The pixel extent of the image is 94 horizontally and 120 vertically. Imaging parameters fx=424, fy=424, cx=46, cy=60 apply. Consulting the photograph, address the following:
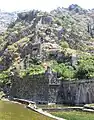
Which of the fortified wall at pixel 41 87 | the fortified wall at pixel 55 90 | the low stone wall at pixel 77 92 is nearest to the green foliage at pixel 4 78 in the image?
the fortified wall at pixel 41 87

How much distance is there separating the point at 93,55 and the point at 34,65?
1152 inches

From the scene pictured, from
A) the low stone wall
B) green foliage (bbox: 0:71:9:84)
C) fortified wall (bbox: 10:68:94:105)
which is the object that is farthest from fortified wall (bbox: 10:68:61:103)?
green foliage (bbox: 0:71:9:84)

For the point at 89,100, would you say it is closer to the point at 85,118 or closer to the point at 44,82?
the point at 44,82

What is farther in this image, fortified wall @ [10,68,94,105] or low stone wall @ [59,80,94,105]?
fortified wall @ [10,68,94,105]

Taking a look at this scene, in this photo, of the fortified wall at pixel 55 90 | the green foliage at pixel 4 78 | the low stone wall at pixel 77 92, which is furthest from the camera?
the green foliage at pixel 4 78

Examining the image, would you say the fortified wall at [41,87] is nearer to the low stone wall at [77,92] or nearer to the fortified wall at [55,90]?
the fortified wall at [55,90]

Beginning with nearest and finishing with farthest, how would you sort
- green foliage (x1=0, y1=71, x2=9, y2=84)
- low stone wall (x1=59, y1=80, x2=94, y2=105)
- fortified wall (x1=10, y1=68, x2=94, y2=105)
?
low stone wall (x1=59, y1=80, x2=94, y2=105) → fortified wall (x1=10, y1=68, x2=94, y2=105) → green foliage (x1=0, y1=71, x2=9, y2=84)

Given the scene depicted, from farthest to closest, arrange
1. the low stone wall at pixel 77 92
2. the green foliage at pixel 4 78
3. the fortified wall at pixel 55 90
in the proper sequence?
the green foliage at pixel 4 78 < the fortified wall at pixel 55 90 < the low stone wall at pixel 77 92

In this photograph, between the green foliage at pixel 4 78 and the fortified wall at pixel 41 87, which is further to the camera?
the green foliage at pixel 4 78

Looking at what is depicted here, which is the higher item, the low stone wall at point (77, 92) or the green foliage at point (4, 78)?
the green foliage at point (4, 78)

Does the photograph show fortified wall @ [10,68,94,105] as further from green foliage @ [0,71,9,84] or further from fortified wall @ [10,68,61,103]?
green foliage @ [0,71,9,84]

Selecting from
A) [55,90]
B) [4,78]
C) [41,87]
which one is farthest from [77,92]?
[4,78]

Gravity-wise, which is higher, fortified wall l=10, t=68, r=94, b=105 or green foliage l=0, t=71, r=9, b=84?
green foliage l=0, t=71, r=9, b=84

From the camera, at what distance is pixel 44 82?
14975cm
